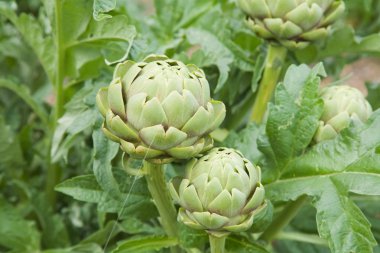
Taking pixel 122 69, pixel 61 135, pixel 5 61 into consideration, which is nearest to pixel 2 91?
pixel 5 61

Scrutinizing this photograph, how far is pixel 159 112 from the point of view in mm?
671

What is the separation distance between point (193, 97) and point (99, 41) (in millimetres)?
313

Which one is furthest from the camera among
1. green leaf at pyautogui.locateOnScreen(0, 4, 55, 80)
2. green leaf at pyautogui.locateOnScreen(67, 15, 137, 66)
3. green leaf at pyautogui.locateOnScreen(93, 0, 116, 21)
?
green leaf at pyautogui.locateOnScreen(0, 4, 55, 80)

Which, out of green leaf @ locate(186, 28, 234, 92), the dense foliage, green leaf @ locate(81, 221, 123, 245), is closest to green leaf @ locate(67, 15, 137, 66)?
the dense foliage

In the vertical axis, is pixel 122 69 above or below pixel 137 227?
above

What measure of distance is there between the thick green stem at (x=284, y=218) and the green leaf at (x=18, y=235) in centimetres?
32

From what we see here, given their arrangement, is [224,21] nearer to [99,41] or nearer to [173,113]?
[99,41]

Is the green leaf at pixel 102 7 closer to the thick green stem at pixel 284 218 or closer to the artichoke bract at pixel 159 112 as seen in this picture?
the artichoke bract at pixel 159 112

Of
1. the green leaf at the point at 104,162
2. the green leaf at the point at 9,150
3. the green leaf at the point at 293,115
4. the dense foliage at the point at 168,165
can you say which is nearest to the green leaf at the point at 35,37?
the dense foliage at the point at 168,165

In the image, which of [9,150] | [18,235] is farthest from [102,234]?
[9,150]

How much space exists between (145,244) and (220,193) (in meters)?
0.16

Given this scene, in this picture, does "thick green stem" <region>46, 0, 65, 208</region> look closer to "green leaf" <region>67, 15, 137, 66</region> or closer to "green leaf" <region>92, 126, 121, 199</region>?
"green leaf" <region>67, 15, 137, 66</region>

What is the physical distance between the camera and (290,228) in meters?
1.18

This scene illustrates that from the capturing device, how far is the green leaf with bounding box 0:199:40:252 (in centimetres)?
105
